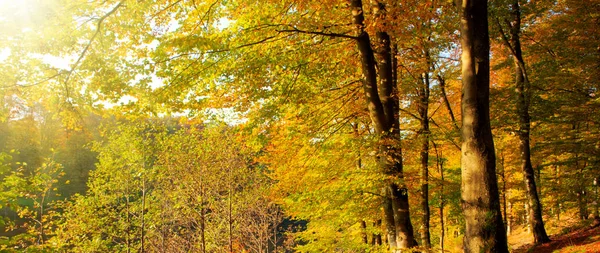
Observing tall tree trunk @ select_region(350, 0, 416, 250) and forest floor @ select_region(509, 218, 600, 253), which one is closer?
tall tree trunk @ select_region(350, 0, 416, 250)

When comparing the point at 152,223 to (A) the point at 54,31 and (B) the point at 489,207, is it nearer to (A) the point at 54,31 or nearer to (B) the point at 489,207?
(A) the point at 54,31

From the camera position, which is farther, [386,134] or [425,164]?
[425,164]

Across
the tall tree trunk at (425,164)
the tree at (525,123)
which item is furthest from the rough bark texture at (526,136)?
the tall tree trunk at (425,164)

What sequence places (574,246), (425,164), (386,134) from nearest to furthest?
(386,134) < (574,246) < (425,164)

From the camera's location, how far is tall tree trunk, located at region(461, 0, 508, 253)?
360 cm

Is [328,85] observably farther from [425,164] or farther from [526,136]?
[526,136]

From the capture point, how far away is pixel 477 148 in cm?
376

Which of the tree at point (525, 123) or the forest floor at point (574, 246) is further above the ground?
the tree at point (525, 123)

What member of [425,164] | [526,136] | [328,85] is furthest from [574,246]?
[328,85]

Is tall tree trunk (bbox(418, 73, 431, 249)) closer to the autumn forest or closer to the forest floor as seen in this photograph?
the autumn forest

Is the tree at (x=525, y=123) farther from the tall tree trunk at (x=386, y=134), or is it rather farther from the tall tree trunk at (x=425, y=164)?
the tall tree trunk at (x=386, y=134)

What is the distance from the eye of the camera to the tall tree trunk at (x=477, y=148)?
3.60 meters

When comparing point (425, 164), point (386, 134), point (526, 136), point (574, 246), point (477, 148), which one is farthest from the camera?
→ point (526, 136)

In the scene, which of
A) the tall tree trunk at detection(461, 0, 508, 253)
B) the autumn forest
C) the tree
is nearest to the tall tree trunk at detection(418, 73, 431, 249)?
the autumn forest
